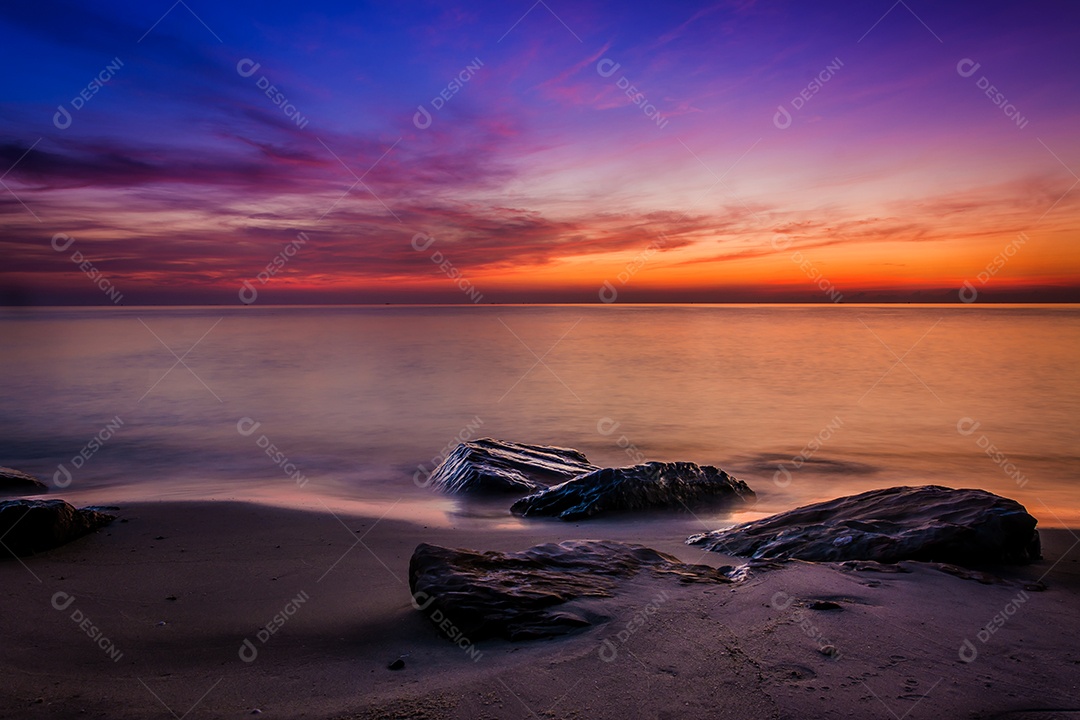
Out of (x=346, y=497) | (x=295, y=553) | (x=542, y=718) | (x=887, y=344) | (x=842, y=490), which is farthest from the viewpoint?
(x=887, y=344)

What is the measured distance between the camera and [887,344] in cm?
4091

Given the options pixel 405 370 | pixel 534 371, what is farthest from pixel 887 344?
pixel 405 370

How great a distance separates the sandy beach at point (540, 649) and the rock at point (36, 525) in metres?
0.25

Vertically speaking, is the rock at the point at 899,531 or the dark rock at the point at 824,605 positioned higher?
the dark rock at the point at 824,605

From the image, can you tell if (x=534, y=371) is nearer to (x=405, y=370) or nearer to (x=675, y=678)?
(x=405, y=370)

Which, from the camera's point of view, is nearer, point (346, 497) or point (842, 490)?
point (346, 497)

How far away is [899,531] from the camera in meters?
4.86

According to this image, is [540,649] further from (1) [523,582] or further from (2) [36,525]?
(2) [36,525]

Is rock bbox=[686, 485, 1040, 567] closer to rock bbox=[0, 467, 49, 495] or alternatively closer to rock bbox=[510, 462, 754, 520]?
rock bbox=[510, 462, 754, 520]

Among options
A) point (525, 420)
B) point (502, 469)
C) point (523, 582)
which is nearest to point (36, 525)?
point (523, 582)

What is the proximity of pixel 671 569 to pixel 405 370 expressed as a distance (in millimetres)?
22483

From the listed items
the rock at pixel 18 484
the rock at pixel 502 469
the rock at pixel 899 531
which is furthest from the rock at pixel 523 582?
the rock at pixel 18 484

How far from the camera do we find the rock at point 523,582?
346 cm

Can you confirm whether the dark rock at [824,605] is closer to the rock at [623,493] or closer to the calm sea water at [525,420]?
the rock at [623,493]
